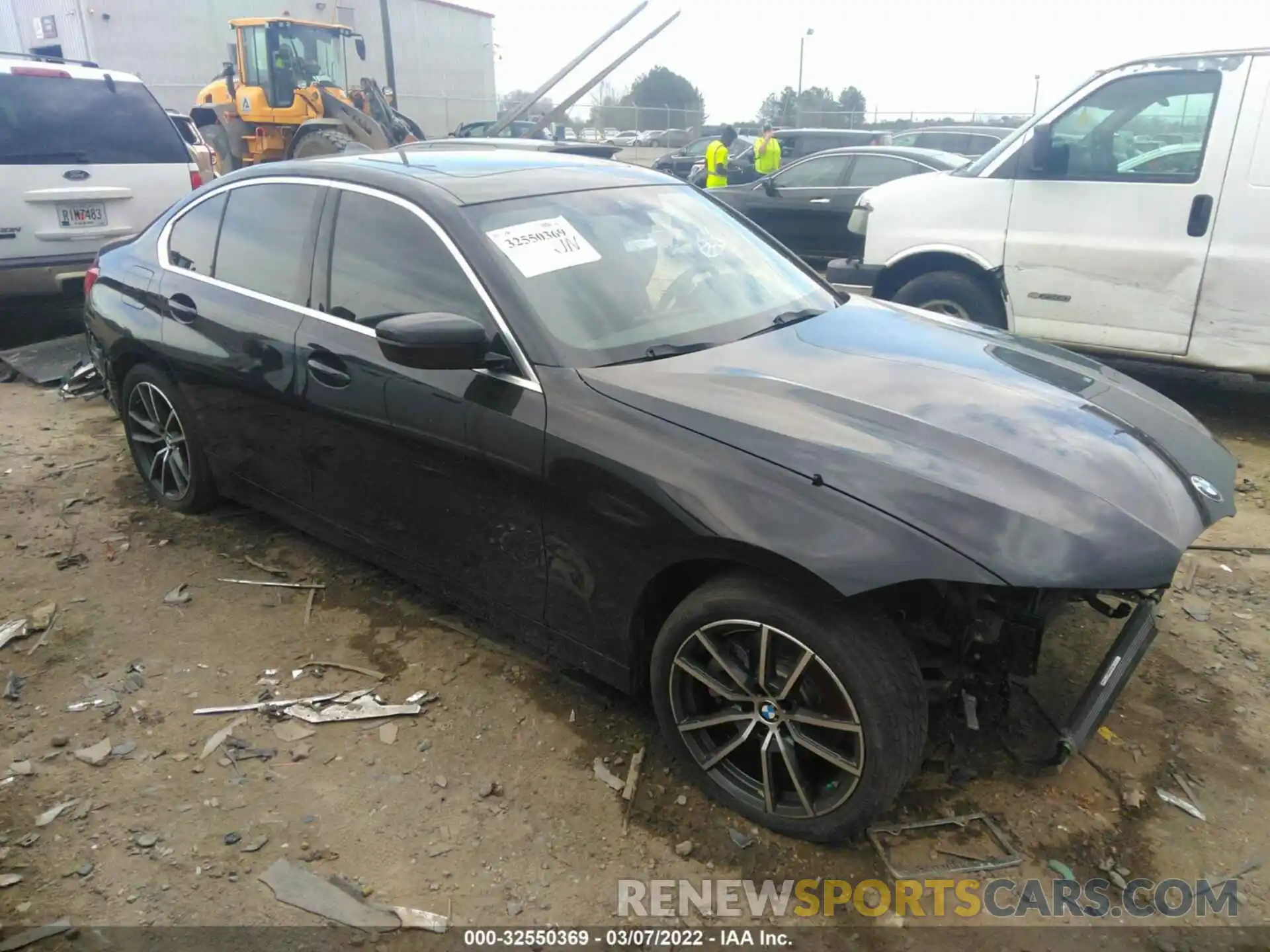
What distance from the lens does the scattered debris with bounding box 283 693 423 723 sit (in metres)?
3.08

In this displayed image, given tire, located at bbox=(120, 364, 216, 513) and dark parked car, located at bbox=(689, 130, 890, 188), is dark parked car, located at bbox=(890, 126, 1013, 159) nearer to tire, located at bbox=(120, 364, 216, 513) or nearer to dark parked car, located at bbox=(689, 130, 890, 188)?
dark parked car, located at bbox=(689, 130, 890, 188)

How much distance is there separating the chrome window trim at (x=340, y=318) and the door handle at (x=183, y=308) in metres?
0.10

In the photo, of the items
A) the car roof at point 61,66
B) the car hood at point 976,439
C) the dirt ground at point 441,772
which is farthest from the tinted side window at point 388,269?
the car roof at point 61,66

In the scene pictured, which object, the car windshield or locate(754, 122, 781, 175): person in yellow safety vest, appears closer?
the car windshield

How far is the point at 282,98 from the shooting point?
1508cm

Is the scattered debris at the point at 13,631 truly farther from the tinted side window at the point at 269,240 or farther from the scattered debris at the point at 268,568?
the tinted side window at the point at 269,240

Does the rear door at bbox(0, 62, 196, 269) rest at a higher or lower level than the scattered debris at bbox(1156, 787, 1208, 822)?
higher

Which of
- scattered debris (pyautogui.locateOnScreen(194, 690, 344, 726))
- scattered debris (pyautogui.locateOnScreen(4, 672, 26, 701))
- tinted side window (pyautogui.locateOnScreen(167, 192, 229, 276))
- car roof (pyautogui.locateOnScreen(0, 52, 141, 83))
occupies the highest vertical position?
car roof (pyautogui.locateOnScreen(0, 52, 141, 83))

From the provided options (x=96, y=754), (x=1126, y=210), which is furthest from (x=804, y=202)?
(x=96, y=754)

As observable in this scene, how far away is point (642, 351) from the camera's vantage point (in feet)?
9.32

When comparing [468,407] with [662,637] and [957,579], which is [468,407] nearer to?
[662,637]

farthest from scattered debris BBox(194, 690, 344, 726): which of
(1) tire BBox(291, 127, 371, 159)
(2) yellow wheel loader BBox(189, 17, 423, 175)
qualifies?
(2) yellow wheel loader BBox(189, 17, 423, 175)

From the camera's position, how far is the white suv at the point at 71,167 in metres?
6.41

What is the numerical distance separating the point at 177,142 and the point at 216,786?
6318mm
